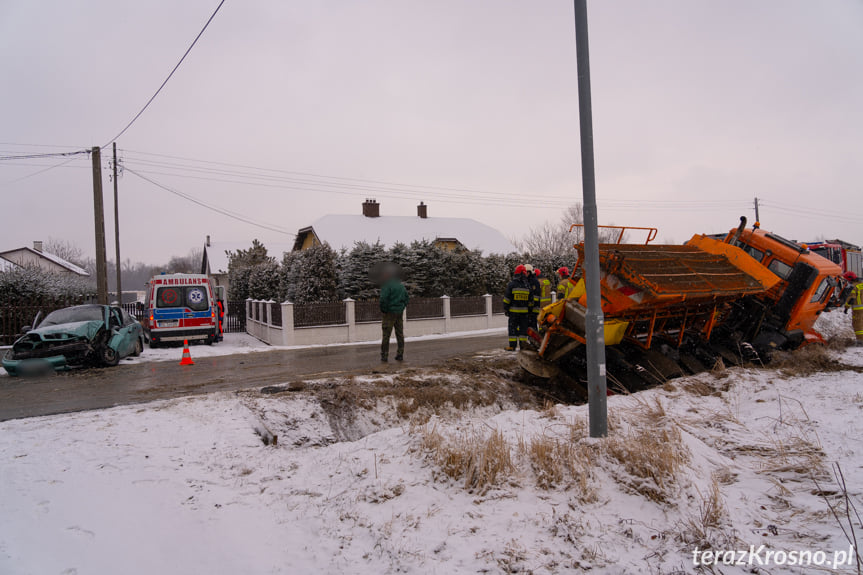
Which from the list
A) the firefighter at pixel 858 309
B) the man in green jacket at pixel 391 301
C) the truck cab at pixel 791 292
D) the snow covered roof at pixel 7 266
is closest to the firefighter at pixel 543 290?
the man in green jacket at pixel 391 301

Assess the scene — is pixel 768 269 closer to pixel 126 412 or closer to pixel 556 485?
pixel 556 485

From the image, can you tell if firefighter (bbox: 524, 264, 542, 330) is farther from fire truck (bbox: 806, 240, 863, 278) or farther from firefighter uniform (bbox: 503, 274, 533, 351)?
fire truck (bbox: 806, 240, 863, 278)

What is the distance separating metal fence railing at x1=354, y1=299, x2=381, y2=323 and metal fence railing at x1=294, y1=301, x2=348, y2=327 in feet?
1.41

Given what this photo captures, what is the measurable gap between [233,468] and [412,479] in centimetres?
175

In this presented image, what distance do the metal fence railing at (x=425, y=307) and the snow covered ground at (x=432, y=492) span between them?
1153 cm

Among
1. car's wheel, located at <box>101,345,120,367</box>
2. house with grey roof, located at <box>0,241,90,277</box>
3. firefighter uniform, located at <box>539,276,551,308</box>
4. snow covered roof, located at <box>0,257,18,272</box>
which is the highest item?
house with grey roof, located at <box>0,241,90,277</box>

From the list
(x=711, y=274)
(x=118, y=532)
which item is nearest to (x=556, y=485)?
(x=118, y=532)

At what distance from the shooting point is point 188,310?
15172 mm

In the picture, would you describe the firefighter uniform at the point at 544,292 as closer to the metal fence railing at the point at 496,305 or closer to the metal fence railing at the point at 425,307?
the metal fence railing at the point at 425,307

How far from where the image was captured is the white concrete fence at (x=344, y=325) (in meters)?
15.3

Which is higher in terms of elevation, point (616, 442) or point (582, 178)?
point (582, 178)

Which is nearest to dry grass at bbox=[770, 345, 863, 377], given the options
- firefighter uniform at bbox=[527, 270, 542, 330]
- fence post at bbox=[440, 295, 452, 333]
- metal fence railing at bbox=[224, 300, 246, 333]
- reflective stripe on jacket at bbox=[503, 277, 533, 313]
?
firefighter uniform at bbox=[527, 270, 542, 330]

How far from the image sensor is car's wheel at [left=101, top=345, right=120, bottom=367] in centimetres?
1066

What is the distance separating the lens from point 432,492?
12.7 ft
